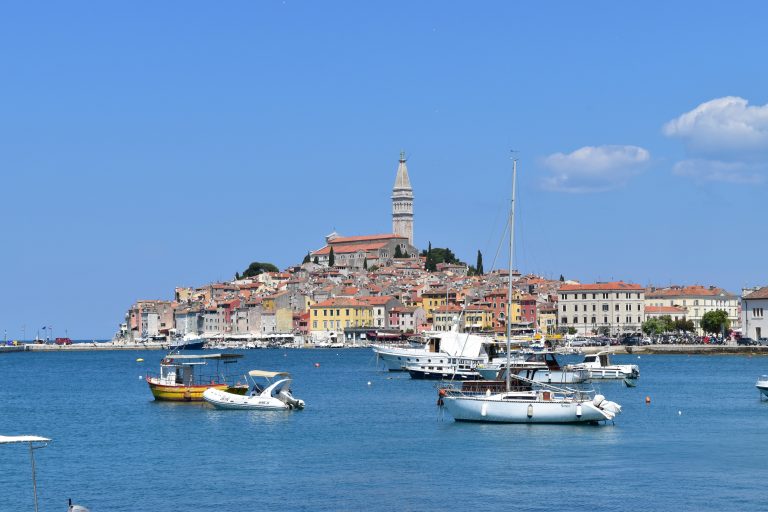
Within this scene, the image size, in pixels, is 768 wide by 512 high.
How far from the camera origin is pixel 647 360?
307ft

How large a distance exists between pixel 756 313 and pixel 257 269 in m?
100

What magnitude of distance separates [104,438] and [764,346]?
74975mm

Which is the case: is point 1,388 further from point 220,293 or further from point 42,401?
point 220,293

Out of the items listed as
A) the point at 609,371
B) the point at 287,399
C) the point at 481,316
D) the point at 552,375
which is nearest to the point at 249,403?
the point at 287,399

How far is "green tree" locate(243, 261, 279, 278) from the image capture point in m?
192

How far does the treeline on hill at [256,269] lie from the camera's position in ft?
632

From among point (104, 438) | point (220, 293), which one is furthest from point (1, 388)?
point (220, 293)

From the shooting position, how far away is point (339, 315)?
487ft

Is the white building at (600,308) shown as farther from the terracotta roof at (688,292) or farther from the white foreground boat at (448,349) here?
the white foreground boat at (448,349)

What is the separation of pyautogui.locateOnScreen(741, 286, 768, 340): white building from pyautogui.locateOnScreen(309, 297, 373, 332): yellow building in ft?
166

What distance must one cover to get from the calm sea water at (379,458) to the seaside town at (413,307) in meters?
71.8

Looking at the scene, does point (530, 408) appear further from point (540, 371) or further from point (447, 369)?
point (447, 369)

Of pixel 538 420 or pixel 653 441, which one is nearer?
pixel 653 441

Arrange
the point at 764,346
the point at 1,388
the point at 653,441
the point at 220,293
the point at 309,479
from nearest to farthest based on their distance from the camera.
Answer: the point at 309,479 → the point at 653,441 → the point at 1,388 → the point at 764,346 → the point at 220,293
